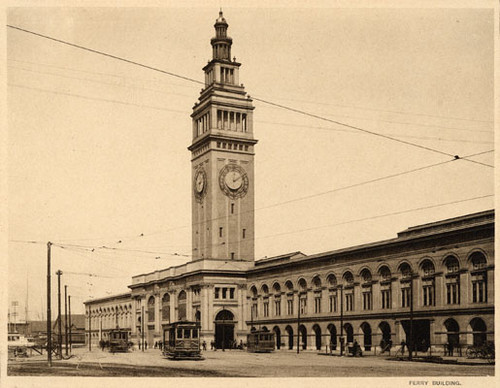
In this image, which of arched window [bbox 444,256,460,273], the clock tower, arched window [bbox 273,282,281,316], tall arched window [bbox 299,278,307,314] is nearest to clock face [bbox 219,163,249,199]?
the clock tower

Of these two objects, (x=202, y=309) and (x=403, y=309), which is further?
(x=202, y=309)

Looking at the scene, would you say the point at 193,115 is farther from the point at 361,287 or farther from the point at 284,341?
the point at 361,287

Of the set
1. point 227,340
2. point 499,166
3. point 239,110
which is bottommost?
point 227,340

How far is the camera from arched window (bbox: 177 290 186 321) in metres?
81.6

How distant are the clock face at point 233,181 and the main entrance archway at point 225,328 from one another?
1246cm

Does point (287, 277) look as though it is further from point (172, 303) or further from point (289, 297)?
point (172, 303)

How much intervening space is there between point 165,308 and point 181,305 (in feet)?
19.2

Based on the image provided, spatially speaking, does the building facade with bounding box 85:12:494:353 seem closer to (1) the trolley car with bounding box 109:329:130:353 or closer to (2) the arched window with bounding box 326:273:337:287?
(2) the arched window with bounding box 326:273:337:287

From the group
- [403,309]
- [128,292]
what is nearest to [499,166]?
[403,309]

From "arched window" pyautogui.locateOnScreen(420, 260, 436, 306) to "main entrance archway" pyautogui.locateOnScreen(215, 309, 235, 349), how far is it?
2776 cm

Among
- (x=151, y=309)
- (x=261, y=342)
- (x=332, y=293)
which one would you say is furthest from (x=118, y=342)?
(x=151, y=309)

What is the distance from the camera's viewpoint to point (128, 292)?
110 metres

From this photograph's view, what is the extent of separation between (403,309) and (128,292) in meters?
63.4

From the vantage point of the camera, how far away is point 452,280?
164 ft
